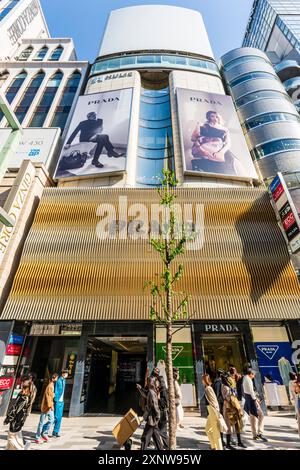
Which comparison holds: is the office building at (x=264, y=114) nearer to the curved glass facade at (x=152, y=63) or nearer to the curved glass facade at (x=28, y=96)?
the curved glass facade at (x=152, y=63)

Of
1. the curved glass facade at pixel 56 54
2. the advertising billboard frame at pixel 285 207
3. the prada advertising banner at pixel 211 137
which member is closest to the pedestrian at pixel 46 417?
the advertising billboard frame at pixel 285 207

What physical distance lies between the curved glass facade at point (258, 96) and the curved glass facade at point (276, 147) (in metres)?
7.13

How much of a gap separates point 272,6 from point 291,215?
75.1 m

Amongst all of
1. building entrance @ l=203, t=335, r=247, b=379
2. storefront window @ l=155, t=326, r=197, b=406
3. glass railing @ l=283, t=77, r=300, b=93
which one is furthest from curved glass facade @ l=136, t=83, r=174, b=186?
glass railing @ l=283, t=77, r=300, b=93

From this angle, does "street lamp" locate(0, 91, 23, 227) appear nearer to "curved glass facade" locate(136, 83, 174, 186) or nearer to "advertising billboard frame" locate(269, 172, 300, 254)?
"curved glass facade" locate(136, 83, 174, 186)

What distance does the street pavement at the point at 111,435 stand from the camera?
20.4ft

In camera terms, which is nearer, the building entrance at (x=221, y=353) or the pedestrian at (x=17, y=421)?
the pedestrian at (x=17, y=421)

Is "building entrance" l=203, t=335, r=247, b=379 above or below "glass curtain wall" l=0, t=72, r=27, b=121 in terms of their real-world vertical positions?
below

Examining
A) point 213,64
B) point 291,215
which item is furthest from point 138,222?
point 213,64

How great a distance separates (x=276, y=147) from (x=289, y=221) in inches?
544

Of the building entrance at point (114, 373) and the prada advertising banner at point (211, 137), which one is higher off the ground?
the prada advertising banner at point (211, 137)

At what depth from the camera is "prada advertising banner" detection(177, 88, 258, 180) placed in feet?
65.0

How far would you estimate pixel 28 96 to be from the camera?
102ft

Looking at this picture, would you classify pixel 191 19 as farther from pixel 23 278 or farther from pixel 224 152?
pixel 23 278
